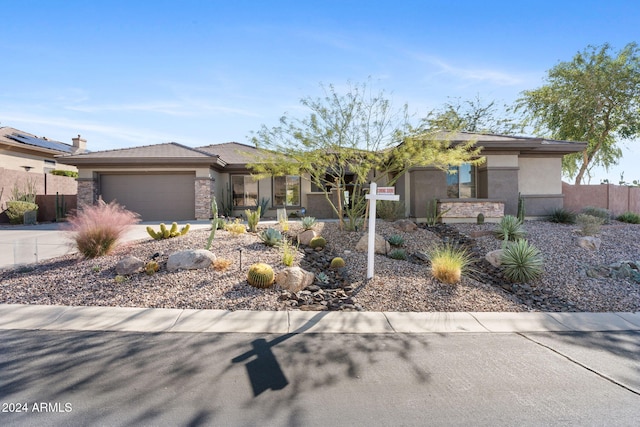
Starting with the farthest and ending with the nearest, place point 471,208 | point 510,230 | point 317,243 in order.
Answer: point 471,208, point 510,230, point 317,243

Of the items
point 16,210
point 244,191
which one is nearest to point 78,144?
point 16,210

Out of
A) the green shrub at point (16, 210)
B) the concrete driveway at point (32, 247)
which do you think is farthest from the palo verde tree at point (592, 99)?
the green shrub at point (16, 210)

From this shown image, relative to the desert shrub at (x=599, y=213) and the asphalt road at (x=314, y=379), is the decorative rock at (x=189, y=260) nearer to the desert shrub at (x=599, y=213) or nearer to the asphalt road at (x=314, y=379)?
the asphalt road at (x=314, y=379)

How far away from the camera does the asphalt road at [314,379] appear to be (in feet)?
10.4

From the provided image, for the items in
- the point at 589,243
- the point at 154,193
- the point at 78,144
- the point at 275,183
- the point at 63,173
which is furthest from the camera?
the point at 78,144

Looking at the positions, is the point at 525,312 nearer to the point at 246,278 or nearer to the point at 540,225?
the point at 246,278

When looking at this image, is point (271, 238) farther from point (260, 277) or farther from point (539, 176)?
point (539, 176)

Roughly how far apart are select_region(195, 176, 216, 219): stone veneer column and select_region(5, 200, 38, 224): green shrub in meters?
7.62

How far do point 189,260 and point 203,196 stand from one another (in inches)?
409

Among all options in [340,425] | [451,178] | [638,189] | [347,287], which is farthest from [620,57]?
[340,425]

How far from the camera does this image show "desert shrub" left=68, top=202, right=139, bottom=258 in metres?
8.04

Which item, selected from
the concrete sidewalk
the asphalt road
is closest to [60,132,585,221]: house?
the concrete sidewalk

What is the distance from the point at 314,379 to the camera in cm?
380

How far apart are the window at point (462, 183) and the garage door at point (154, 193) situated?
11823mm
